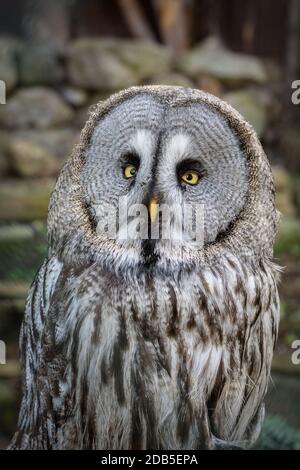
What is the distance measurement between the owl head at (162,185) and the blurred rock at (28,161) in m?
2.90

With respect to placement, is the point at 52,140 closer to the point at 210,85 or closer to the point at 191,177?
the point at 210,85

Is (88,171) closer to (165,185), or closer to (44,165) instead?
(165,185)

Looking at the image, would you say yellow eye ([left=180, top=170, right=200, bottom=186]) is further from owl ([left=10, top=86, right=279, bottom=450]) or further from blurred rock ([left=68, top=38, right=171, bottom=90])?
blurred rock ([left=68, top=38, right=171, bottom=90])

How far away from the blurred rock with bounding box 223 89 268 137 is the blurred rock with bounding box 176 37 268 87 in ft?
0.34

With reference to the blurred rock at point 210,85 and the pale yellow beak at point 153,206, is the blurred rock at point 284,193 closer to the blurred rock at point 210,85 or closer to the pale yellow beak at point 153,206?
the blurred rock at point 210,85

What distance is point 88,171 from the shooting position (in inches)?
68.3

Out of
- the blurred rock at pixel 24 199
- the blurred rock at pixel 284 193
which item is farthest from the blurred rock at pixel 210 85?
the blurred rock at pixel 24 199

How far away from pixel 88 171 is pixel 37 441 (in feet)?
2.36

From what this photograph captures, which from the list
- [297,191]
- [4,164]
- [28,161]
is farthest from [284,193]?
[4,164]

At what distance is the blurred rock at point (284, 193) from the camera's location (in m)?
4.86

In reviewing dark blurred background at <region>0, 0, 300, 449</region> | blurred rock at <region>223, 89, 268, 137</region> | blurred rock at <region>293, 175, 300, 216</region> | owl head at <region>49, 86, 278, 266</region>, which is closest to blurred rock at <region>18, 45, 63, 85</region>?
dark blurred background at <region>0, 0, 300, 449</region>

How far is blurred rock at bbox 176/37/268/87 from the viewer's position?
5.11m

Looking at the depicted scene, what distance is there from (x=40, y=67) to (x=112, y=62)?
51 centimetres
